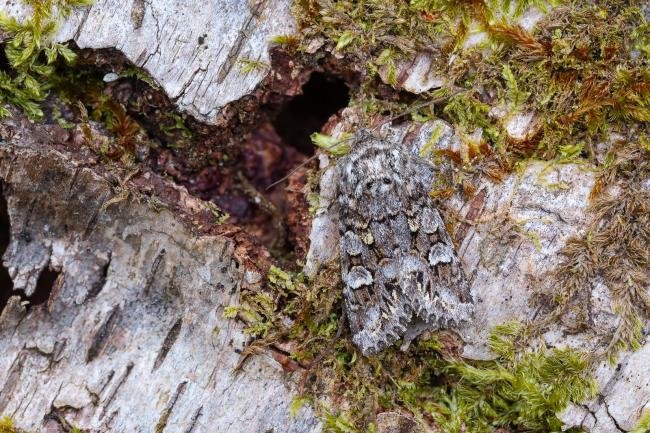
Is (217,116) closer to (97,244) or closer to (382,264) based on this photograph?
(97,244)

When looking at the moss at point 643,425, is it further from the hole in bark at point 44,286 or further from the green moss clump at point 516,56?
the hole in bark at point 44,286

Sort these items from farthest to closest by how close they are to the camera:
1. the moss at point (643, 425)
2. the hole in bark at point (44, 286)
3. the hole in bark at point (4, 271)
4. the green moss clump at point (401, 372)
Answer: the hole in bark at point (4, 271) < the hole in bark at point (44, 286) < the green moss clump at point (401, 372) < the moss at point (643, 425)

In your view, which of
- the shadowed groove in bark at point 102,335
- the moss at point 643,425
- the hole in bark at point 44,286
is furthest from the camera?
the hole in bark at point 44,286

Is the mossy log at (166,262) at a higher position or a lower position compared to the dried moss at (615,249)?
lower

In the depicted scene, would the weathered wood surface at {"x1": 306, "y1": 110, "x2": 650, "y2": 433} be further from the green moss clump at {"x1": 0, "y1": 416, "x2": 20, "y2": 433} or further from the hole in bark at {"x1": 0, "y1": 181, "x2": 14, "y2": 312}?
the hole in bark at {"x1": 0, "y1": 181, "x2": 14, "y2": 312}

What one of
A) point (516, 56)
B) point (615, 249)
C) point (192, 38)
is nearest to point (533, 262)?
point (615, 249)

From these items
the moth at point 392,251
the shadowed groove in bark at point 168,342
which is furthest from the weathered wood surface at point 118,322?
the moth at point 392,251

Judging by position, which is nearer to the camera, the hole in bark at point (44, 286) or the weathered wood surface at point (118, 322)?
the weathered wood surface at point (118, 322)
